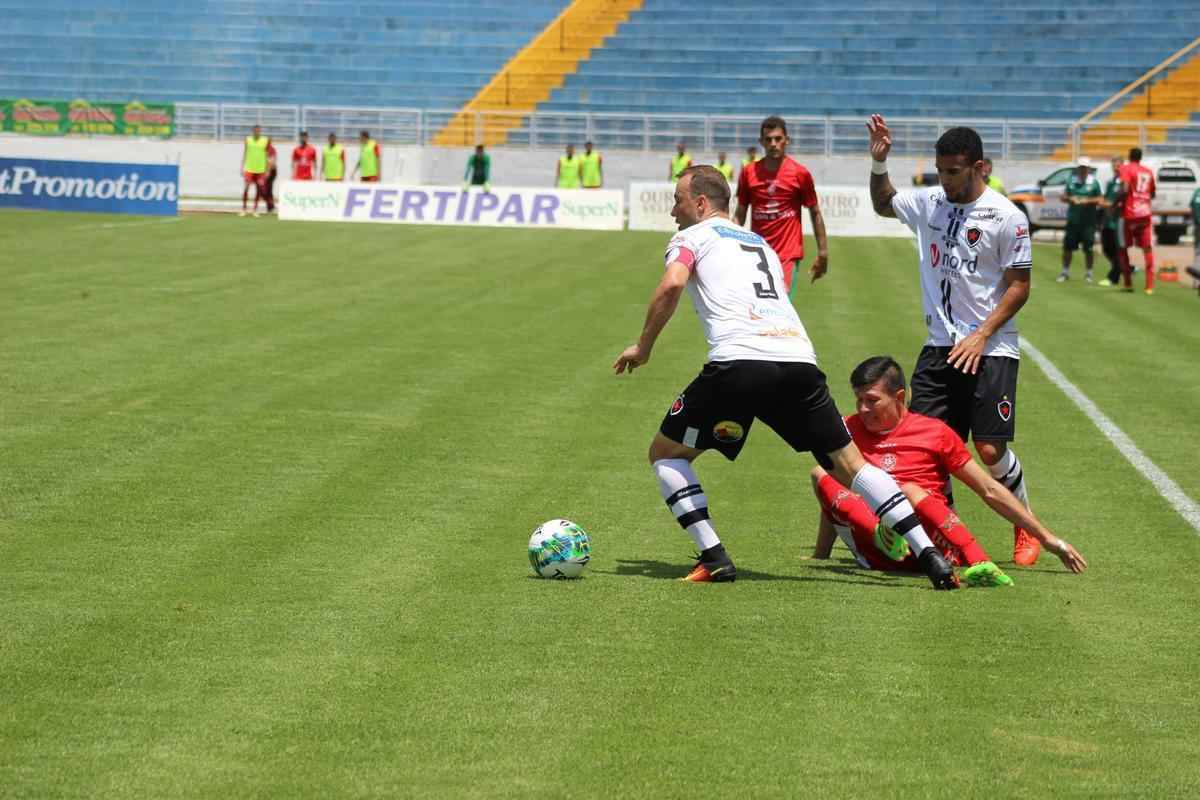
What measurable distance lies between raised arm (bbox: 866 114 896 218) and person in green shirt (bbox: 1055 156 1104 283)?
68.3 feet

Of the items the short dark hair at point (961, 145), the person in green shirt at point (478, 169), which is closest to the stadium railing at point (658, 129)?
the person in green shirt at point (478, 169)

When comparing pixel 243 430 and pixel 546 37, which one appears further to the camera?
pixel 546 37

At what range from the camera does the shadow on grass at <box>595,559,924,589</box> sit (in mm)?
7676

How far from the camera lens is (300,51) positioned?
56.5 metres

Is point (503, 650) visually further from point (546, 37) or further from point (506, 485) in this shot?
point (546, 37)

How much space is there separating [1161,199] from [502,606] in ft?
124

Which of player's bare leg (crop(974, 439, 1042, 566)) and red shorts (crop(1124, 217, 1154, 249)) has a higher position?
red shorts (crop(1124, 217, 1154, 249))

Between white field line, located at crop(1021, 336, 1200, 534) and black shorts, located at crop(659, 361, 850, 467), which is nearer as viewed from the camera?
black shorts, located at crop(659, 361, 850, 467)

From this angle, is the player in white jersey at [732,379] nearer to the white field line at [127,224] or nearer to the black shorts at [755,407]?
the black shorts at [755,407]

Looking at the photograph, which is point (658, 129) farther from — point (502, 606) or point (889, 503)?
point (502, 606)

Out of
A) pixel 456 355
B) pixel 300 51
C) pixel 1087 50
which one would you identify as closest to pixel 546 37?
pixel 300 51

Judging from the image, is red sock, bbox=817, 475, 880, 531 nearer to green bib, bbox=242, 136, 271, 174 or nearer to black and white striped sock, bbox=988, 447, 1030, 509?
black and white striped sock, bbox=988, 447, 1030, 509

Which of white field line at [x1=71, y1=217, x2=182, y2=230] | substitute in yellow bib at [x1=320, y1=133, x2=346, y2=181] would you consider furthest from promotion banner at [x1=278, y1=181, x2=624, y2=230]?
white field line at [x1=71, y1=217, x2=182, y2=230]

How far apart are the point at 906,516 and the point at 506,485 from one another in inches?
118
